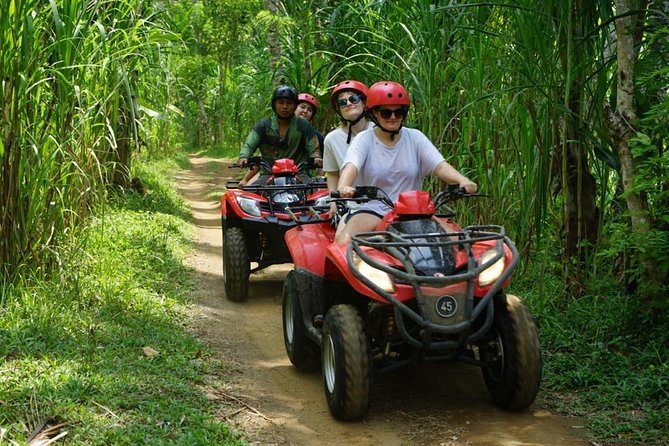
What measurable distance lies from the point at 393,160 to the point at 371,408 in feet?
4.76

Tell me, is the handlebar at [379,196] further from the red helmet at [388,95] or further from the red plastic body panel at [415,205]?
the red helmet at [388,95]

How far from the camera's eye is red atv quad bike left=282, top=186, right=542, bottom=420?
394 cm

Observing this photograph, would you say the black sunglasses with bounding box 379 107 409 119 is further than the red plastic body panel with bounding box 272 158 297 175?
No

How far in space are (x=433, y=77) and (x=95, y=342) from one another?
126 inches

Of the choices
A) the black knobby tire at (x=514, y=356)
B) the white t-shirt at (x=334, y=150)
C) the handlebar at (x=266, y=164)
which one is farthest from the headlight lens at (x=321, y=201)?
the black knobby tire at (x=514, y=356)

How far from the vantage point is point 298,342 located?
5.05 m

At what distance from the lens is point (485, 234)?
433cm

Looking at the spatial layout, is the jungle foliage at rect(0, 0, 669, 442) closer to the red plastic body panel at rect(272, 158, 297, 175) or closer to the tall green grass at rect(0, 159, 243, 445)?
the tall green grass at rect(0, 159, 243, 445)

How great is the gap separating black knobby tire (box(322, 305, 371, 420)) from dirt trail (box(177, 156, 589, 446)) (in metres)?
0.12

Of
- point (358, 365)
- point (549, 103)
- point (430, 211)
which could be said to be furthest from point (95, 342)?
point (549, 103)

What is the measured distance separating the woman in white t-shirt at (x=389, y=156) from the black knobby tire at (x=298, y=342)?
54cm

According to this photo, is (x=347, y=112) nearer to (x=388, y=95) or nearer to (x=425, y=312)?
(x=388, y=95)

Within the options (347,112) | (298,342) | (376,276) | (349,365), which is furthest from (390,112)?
(347,112)

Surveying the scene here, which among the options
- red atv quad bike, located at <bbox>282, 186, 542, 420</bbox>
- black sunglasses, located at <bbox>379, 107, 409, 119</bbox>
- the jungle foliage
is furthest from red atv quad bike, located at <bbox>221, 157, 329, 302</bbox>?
red atv quad bike, located at <bbox>282, 186, 542, 420</bbox>
